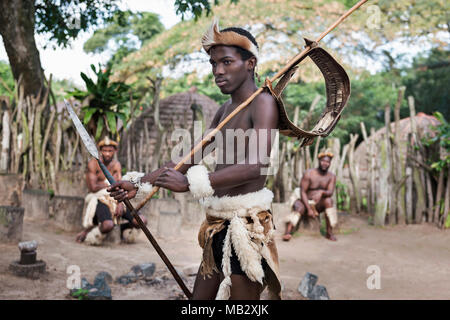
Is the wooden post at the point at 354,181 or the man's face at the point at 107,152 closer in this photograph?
the man's face at the point at 107,152

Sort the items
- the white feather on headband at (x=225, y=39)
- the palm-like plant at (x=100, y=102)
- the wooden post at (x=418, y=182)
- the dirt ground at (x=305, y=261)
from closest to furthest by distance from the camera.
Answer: the white feather on headband at (x=225, y=39) < the dirt ground at (x=305, y=261) < the palm-like plant at (x=100, y=102) < the wooden post at (x=418, y=182)

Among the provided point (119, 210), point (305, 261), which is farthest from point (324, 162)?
point (119, 210)

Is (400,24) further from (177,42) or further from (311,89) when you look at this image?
(177,42)

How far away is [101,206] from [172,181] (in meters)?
4.31

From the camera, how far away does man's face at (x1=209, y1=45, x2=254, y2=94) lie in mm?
2004

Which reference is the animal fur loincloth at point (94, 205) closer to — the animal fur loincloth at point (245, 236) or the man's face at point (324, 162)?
the man's face at point (324, 162)

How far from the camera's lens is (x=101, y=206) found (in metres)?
5.76

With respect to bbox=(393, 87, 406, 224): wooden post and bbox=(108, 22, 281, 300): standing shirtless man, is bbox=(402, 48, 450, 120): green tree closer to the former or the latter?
bbox=(393, 87, 406, 224): wooden post

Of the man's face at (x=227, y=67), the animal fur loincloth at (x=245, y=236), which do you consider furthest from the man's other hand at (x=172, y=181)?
the man's face at (x=227, y=67)

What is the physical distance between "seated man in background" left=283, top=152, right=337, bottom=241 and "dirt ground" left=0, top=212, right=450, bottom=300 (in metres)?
0.30

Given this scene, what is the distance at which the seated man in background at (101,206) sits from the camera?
565 centimetres

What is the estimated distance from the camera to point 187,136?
827cm

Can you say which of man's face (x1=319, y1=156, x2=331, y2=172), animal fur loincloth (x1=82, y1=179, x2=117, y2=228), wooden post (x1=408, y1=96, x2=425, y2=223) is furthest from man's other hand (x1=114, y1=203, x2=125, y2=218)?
wooden post (x1=408, y1=96, x2=425, y2=223)

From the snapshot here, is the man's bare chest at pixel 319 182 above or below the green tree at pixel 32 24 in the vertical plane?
below
